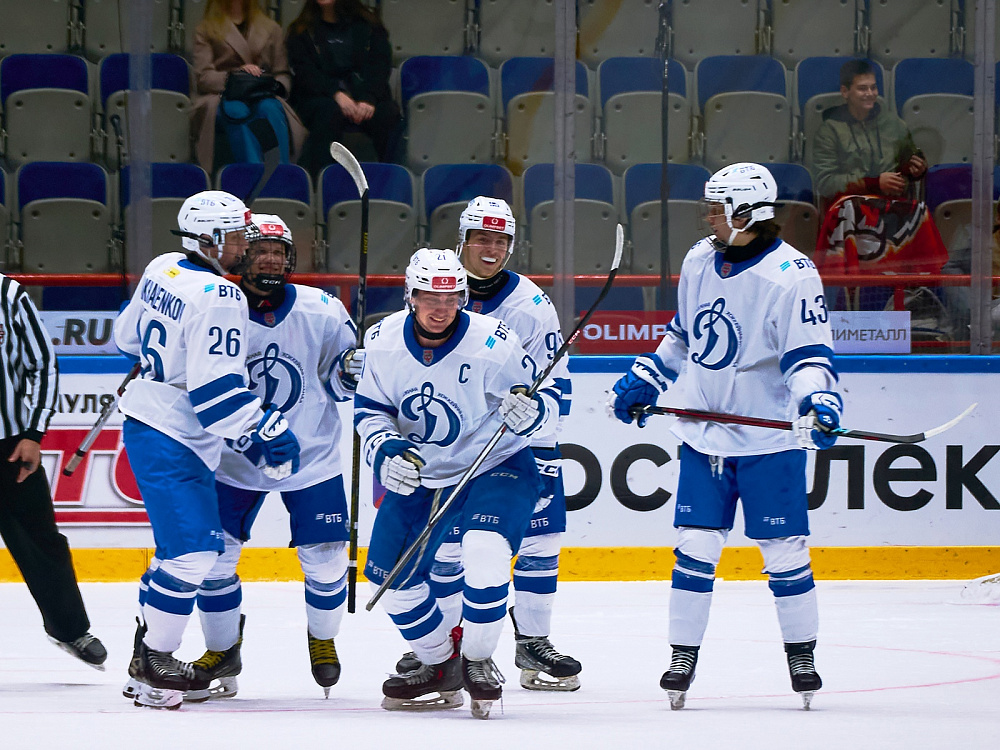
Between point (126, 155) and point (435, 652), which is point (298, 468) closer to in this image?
point (435, 652)

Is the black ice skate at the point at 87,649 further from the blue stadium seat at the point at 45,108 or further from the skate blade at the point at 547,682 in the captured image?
the blue stadium seat at the point at 45,108

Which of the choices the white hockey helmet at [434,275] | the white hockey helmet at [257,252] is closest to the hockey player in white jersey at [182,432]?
the white hockey helmet at [257,252]

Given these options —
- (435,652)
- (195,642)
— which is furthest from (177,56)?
(435,652)

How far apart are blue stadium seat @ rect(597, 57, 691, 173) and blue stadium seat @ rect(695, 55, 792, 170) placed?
0.11 meters

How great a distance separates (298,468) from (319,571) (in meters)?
0.32

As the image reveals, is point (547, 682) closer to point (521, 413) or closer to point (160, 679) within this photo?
point (521, 413)

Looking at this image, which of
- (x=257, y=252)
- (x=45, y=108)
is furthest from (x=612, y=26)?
(x=257, y=252)

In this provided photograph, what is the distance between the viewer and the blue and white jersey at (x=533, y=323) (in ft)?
14.6

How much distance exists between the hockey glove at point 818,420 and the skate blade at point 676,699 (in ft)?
2.33

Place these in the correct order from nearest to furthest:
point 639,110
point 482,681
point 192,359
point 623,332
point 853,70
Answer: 1. point 482,681
2. point 192,359
3. point 623,332
4. point 639,110
5. point 853,70

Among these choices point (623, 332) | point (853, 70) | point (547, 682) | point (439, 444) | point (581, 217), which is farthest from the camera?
point (853, 70)

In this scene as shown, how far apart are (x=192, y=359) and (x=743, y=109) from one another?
4.05 m

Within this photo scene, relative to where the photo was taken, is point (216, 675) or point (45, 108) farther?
point (45, 108)

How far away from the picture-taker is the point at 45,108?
698 cm
